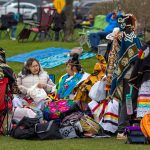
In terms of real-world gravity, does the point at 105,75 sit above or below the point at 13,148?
above

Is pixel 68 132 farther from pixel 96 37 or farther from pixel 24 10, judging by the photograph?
pixel 24 10

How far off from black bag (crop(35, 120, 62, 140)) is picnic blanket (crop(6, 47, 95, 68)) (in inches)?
335

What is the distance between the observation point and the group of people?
9367 millimetres

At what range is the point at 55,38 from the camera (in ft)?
88.7

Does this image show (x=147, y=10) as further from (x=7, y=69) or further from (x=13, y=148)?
(x=13, y=148)

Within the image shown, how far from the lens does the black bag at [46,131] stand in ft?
31.0

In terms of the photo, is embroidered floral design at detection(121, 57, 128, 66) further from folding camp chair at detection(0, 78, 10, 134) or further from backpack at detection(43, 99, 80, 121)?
folding camp chair at detection(0, 78, 10, 134)

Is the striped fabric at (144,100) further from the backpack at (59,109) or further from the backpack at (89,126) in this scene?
the backpack at (59,109)

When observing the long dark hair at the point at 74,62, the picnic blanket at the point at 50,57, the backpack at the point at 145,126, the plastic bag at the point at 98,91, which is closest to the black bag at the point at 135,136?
the backpack at the point at 145,126

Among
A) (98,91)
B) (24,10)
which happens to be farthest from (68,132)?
(24,10)

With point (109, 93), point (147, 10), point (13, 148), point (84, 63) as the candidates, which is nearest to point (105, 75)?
point (109, 93)

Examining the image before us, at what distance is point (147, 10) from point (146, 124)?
1143cm

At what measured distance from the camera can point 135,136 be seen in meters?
9.11

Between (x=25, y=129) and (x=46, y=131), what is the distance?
321 mm
